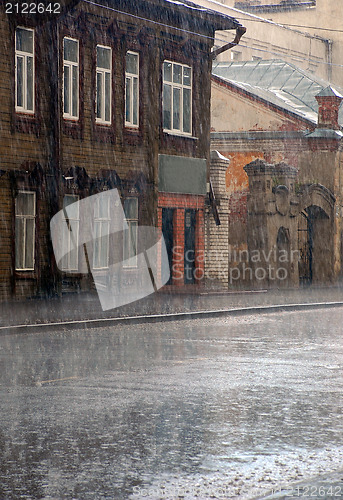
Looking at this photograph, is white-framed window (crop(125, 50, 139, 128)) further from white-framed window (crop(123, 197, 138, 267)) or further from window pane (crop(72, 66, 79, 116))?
white-framed window (crop(123, 197, 138, 267))

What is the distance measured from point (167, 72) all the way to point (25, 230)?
24.7 feet

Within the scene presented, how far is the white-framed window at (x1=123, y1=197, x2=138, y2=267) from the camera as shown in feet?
92.7

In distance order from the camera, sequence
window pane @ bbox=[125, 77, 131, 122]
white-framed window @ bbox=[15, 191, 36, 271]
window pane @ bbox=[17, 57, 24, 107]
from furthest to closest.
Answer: window pane @ bbox=[125, 77, 131, 122] → white-framed window @ bbox=[15, 191, 36, 271] → window pane @ bbox=[17, 57, 24, 107]

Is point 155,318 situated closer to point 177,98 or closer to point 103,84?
point 103,84

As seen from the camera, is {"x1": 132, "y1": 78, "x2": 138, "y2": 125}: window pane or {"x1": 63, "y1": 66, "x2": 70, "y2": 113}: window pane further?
{"x1": 132, "y1": 78, "x2": 138, "y2": 125}: window pane

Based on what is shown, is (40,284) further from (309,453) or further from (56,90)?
(309,453)

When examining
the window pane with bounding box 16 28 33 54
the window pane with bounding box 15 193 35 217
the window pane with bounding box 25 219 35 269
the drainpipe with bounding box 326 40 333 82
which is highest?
the drainpipe with bounding box 326 40 333 82

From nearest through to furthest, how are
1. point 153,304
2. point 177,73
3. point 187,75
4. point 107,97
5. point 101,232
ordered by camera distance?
point 153,304 < point 107,97 < point 101,232 < point 177,73 < point 187,75

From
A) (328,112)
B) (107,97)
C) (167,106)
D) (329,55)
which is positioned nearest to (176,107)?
(167,106)

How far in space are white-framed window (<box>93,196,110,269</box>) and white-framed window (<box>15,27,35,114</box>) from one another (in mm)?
3655

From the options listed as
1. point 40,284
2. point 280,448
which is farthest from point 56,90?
point 280,448

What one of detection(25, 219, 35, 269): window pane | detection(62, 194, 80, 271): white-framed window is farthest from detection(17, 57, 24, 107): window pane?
detection(25, 219, 35, 269): window pane

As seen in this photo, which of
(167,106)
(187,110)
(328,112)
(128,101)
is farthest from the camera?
(328,112)

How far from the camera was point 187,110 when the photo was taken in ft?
99.5
